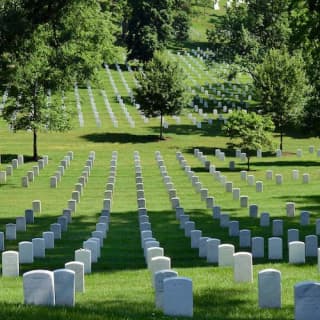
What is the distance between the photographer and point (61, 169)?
34.3 metres

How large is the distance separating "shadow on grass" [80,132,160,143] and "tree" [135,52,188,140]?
96 centimetres

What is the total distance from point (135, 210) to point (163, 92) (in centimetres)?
2266

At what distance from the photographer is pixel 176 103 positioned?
158 ft

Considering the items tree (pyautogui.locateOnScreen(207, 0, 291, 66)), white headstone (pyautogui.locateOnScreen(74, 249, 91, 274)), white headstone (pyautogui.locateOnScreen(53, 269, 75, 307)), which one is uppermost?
tree (pyautogui.locateOnScreen(207, 0, 291, 66))

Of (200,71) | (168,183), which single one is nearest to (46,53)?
(168,183)

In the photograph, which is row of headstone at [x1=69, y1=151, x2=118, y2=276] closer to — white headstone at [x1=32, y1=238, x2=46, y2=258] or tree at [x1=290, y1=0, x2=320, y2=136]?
white headstone at [x1=32, y1=238, x2=46, y2=258]

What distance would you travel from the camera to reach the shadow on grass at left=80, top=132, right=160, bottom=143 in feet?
151

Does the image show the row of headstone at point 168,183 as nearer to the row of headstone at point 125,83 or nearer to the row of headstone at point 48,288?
the row of headstone at point 48,288

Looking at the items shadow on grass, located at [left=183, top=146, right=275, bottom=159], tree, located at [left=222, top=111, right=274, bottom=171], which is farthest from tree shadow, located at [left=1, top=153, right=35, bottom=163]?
tree, located at [left=222, top=111, right=274, bottom=171]

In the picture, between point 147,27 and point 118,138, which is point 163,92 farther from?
point 147,27

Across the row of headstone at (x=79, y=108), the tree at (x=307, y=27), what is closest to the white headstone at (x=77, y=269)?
the tree at (x=307, y=27)

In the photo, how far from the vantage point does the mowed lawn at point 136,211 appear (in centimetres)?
1164

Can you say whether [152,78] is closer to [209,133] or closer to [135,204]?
[209,133]

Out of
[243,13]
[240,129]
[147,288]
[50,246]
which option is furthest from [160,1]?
[147,288]
